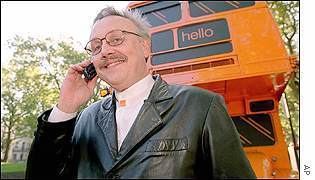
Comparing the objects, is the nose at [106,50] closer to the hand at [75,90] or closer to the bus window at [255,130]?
the hand at [75,90]

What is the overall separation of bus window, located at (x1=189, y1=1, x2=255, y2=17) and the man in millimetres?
1525

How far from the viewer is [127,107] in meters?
0.79

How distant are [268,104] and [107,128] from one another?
1.74 metres

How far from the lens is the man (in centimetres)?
63

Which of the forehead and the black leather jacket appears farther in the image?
the forehead

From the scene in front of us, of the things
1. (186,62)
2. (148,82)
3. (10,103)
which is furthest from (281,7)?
(148,82)

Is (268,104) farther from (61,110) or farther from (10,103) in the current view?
(10,103)

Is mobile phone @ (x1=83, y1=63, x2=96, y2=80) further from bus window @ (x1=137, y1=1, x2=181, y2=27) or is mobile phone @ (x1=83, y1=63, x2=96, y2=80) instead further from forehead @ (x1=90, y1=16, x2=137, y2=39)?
bus window @ (x1=137, y1=1, x2=181, y2=27)

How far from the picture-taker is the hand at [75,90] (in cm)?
76

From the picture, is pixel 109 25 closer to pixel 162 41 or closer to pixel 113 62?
pixel 113 62

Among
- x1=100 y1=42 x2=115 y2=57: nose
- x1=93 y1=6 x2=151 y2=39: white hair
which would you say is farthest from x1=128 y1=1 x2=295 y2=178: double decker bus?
x1=100 y1=42 x2=115 y2=57: nose

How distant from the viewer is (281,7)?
6.87m

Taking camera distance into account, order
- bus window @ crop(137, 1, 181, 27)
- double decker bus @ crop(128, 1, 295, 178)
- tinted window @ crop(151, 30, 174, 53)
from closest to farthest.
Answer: double decker bus @ crop(128, 1, 295, 178)
tinted window @ crop(151, 30, 174, 53)
bus window @ crop(137, 1, 181, 27)

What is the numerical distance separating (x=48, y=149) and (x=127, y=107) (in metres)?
0.23
